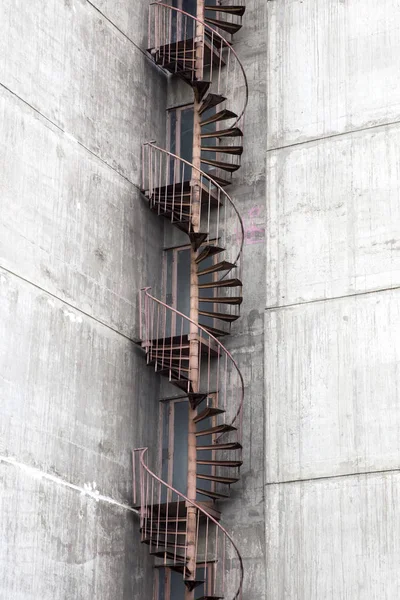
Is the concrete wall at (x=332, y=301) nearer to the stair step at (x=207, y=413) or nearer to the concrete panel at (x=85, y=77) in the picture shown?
the stair step at (x=207, y=413)

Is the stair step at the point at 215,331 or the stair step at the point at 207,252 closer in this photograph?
the stair step at the point at 215,331

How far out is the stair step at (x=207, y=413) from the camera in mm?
20125

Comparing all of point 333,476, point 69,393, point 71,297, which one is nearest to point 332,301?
point 333,476

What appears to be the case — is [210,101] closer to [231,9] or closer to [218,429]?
[231,9]

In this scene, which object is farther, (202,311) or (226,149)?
(226,149)

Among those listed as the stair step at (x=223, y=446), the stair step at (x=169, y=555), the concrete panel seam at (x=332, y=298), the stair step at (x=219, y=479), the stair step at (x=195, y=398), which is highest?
the concrete panel seam at (x=332, y=298)

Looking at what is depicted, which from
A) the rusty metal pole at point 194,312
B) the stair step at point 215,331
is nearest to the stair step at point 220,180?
the rusty metal pole at point 194,312

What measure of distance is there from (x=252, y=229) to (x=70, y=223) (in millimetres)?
3578

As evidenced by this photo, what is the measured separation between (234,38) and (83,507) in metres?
9.29

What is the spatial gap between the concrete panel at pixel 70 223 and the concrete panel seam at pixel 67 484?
2694mm

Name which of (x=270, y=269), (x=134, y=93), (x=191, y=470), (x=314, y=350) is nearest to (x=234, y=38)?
(x=134, y=93)

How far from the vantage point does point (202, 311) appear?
2136cm

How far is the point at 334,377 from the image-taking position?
19531mm

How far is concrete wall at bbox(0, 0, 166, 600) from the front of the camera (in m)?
17.7
